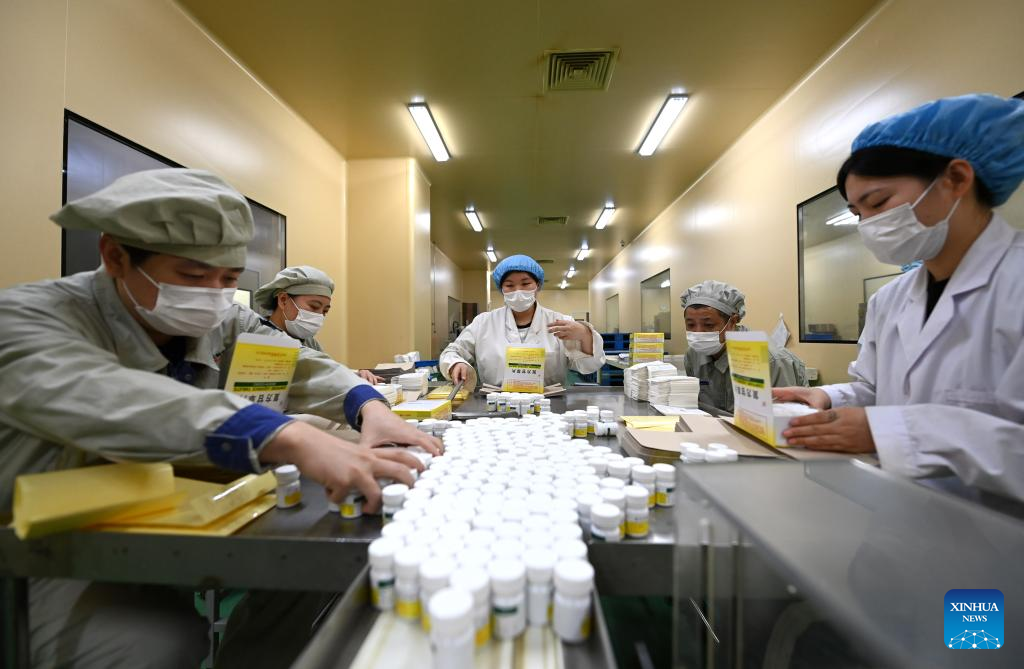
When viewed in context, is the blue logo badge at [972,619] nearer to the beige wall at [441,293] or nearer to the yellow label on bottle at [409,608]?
the yellow label on bottle at [409,608]

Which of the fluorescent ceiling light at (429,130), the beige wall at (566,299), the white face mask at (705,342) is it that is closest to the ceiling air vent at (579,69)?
the fluorescent ceiling light at (429,130)

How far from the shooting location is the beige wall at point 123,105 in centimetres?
139

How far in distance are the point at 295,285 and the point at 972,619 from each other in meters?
2.46

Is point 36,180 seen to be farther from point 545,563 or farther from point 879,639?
point 879,639

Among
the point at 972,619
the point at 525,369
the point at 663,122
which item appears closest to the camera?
the point at 972,619

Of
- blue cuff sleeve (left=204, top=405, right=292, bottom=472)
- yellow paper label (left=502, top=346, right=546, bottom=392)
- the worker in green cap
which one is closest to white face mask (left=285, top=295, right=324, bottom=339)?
the worker in green cap

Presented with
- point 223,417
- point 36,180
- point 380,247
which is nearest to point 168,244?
point 223,417

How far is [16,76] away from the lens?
54.6 inches

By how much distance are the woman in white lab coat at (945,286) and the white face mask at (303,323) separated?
216 cm

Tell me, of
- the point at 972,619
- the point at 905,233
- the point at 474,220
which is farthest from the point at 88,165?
the point at 474,220

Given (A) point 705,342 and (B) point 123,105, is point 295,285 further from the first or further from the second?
(A) point 705,342

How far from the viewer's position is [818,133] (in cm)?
253

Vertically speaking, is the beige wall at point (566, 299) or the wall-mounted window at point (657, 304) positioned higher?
the beige wall at point (566, 299)

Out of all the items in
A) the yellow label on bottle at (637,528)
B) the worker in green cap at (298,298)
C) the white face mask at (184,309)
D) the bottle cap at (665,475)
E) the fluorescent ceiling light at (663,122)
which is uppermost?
the fluorescent ceiling light at (663,122)
